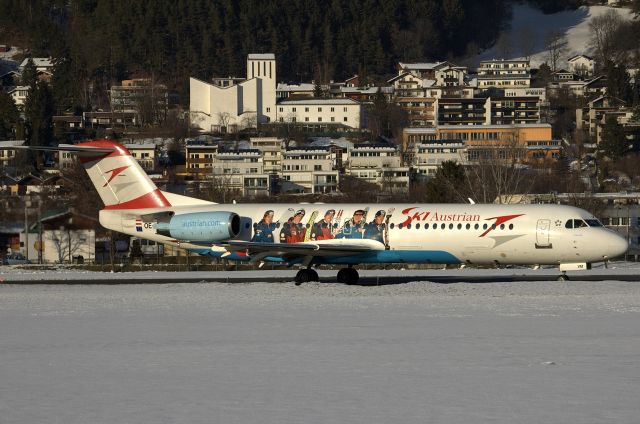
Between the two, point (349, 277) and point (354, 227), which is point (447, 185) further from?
point (354, 227)

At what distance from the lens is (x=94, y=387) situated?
920 inches

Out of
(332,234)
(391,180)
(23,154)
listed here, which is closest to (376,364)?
(332,234)

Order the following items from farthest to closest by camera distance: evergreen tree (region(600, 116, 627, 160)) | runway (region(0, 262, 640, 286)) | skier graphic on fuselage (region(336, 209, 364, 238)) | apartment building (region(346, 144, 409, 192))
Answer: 1. evergreen tree (region(600, 116, 627, 160))
2. apartment building (region(346, 144, 409, 192))
3. runway (region(0, 262, 640, 286))
4. skier graphic on fuselage (region(336, 209, 364, 238))

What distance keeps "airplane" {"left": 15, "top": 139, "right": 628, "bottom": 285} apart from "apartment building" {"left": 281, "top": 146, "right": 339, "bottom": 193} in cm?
10929

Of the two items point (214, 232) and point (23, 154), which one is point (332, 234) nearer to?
point (214, 232)

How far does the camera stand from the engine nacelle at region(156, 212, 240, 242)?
42.8 meters

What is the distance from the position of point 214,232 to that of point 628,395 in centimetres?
2226

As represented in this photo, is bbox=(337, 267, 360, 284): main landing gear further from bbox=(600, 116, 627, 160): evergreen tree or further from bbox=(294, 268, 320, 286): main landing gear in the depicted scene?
bbox=(600, 116, 627, 160): evergreen tree

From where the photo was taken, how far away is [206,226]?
42.8 meters

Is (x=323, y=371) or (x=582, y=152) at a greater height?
(x=582, y=152)

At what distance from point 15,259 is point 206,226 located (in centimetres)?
3858

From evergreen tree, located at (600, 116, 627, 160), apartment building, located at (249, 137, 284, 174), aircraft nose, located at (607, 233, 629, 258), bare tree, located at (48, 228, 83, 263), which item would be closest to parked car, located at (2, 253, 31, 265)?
bare tree, located at (48, 228, 83, 263)

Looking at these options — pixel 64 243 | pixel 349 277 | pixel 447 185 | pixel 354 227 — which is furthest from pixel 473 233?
pixel 447 185

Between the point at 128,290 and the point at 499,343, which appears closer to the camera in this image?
the point at 499,343
